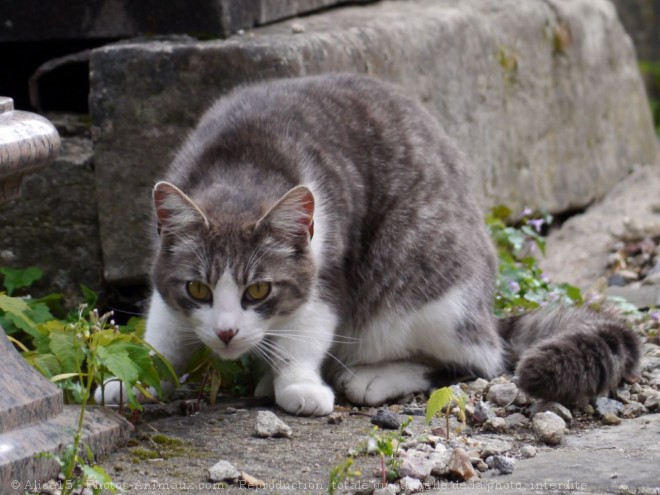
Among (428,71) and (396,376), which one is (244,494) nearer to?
(396,376)

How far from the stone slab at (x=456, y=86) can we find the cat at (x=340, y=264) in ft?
1.02

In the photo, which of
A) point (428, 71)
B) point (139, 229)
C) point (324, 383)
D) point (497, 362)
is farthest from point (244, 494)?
point (428, 71)

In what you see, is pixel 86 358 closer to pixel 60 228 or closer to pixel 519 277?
pixel 60 228

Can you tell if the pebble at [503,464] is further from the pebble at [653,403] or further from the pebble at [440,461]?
the pebble at [653,403]

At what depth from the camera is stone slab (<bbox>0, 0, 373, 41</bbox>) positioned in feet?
14.3

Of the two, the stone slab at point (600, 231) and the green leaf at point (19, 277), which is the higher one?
the green leaf at point (19, 277)

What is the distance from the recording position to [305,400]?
3479mm

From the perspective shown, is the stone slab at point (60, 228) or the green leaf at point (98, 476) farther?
the stone slab at point (60, 228)

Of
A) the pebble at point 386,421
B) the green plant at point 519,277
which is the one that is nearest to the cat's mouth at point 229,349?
the pebble at point 386,421

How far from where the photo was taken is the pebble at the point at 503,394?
3.57 m

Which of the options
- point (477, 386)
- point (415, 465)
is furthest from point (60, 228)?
point (415, 465)

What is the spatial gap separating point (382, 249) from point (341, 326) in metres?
0.33

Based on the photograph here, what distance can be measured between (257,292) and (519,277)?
6.24 feet

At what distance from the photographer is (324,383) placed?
383cm
